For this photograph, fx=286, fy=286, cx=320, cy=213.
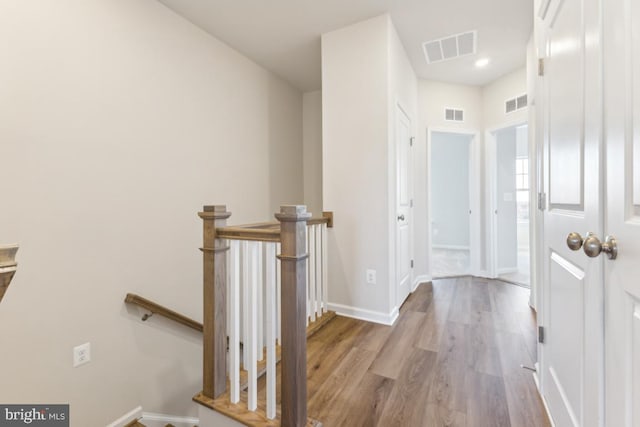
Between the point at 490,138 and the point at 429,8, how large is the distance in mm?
2121

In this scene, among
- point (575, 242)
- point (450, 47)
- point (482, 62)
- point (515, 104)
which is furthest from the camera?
point (515, 104)

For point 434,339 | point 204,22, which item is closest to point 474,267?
point 434,339

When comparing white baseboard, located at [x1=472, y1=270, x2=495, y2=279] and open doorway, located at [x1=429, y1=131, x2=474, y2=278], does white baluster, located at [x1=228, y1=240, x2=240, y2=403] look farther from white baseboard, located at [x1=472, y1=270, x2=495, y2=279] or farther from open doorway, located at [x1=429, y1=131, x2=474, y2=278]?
open doorway, located at [x1=429, y1=131, x2=474, y2=278]

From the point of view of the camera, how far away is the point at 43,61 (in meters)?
1.69

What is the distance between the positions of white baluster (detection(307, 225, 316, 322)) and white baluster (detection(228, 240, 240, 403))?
106 centimetres

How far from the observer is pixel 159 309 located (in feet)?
7.07

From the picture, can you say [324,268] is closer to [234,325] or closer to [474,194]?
[234,325]

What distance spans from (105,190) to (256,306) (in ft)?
4.71

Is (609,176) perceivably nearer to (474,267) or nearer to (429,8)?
(429,8)

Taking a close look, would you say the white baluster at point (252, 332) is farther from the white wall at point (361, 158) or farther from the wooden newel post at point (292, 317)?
the white wall at point (361, 158)

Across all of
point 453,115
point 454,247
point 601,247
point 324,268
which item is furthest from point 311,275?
point 454,247

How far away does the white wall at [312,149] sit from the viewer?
4.16 meters

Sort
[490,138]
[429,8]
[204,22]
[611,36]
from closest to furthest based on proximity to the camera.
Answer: [611,36] → [429,8] → [204,22] → [490,138]

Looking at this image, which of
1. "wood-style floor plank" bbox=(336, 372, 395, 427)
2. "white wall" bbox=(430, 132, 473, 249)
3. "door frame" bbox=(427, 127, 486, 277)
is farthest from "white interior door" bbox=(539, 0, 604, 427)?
"white wall" bbox=(430, 132, 473, 249)
